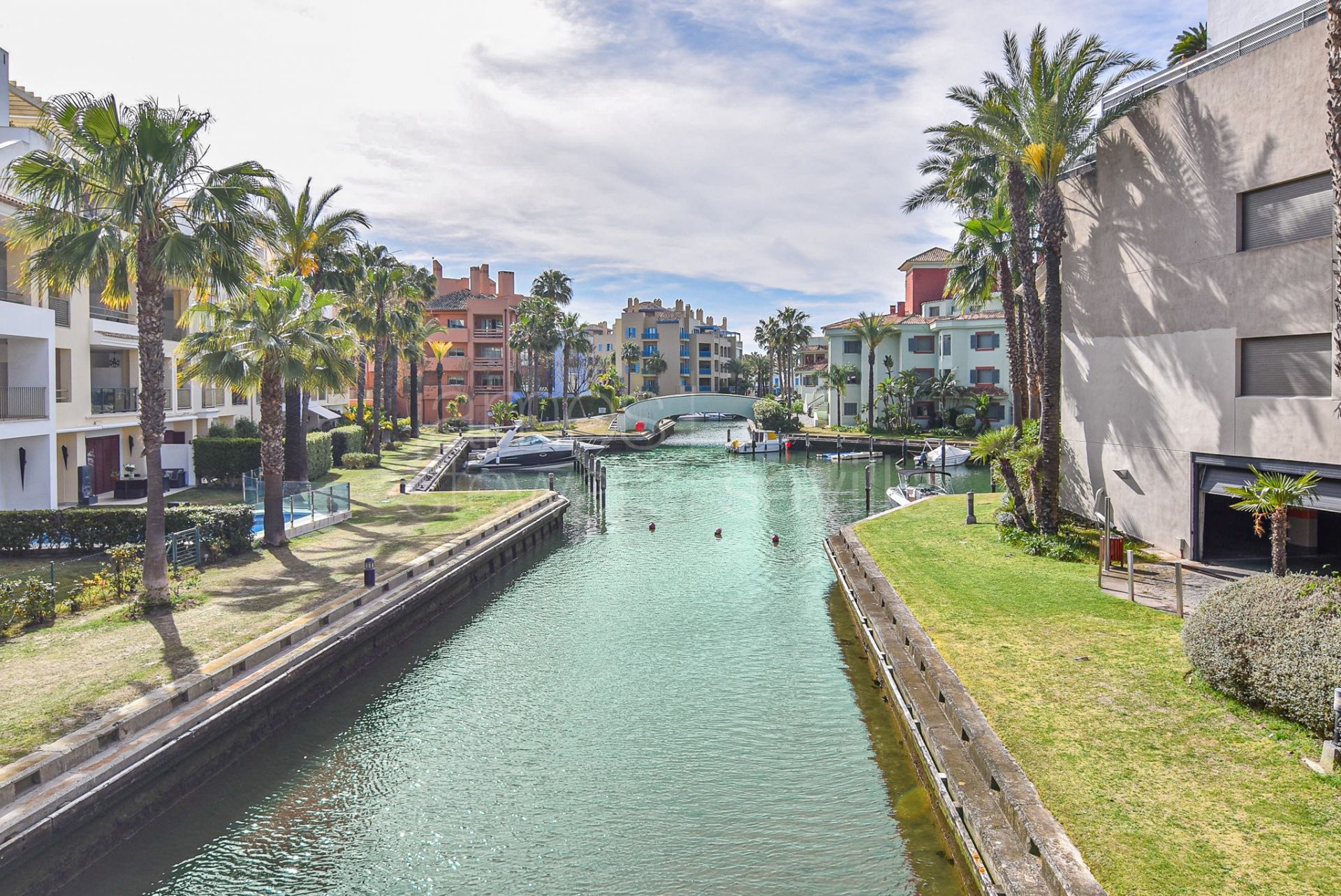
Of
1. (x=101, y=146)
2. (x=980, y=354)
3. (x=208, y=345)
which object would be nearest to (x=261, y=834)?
(x=101, y=146)

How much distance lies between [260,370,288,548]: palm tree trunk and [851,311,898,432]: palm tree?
52861 millimetres

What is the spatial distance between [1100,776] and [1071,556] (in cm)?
1297

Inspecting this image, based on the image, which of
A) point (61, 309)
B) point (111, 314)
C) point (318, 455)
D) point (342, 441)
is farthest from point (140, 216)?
point (342, 441)

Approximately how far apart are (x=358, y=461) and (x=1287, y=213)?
4249 centimetres

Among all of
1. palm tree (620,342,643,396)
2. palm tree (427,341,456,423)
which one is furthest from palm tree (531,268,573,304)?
palm tree (620,342,643,396)

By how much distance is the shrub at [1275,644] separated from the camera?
10.6 m

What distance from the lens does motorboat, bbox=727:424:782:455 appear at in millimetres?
70062

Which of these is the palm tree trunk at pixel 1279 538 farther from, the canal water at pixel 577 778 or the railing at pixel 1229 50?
the railing at pixel 1229 50

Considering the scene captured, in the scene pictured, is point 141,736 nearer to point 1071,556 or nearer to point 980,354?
point 1071,556

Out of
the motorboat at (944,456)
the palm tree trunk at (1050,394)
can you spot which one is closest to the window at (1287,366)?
→ the palm tree trunk at (1050,394)

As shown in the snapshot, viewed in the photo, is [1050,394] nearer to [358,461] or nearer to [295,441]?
[295,441]

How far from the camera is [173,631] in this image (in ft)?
54.3

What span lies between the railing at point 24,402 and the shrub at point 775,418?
56198 millimetres

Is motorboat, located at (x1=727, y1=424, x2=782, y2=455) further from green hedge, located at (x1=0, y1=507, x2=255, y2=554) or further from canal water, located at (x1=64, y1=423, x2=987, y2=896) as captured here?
green hedge, located at (x1=0, y1=507, x2=255, y2=554)
